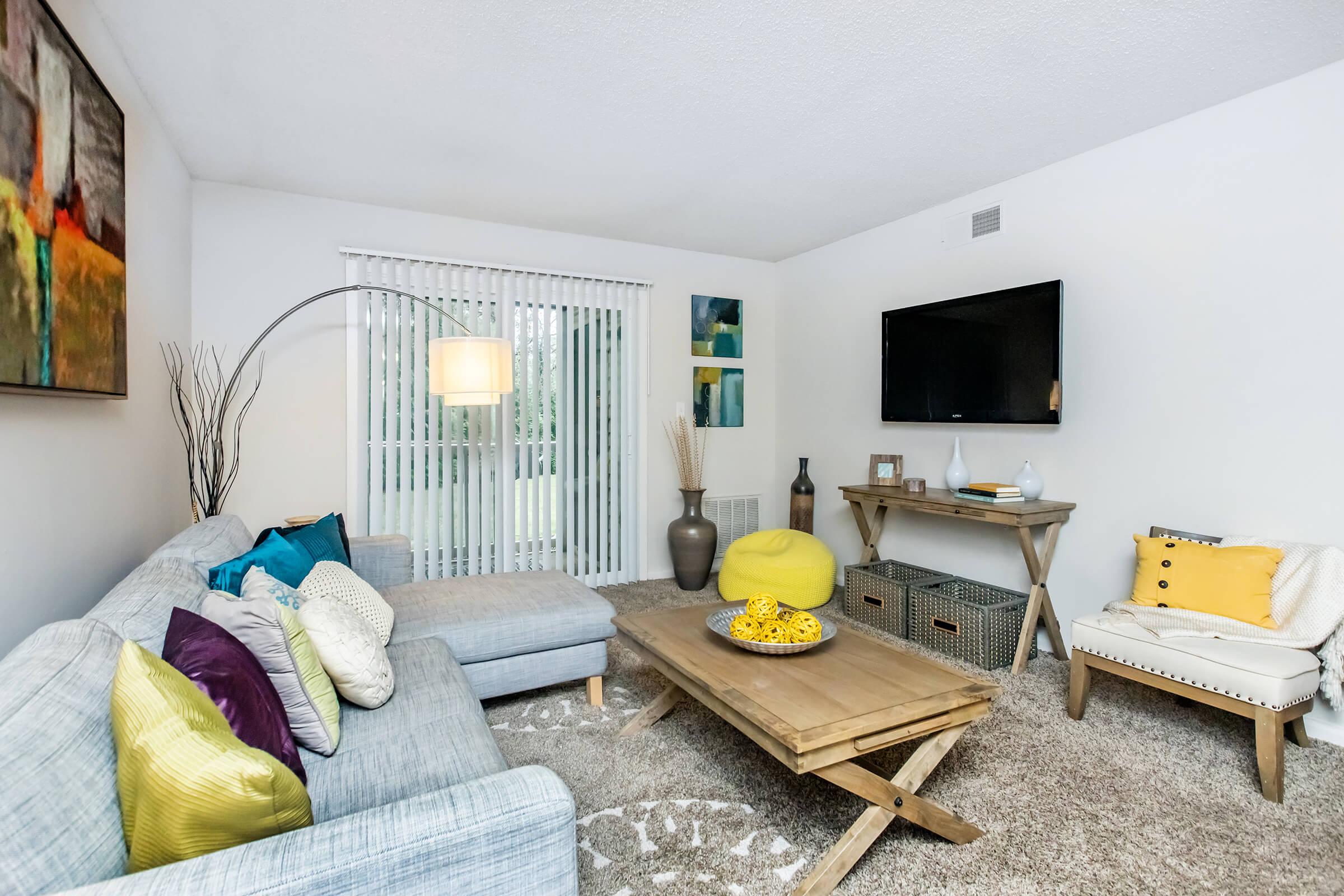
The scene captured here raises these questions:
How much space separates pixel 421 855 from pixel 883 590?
3171 millimetres

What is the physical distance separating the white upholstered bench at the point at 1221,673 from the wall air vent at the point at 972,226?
2.18 metres

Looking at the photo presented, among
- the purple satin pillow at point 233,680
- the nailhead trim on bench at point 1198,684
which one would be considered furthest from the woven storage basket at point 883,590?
the purple satin pillow at point 233,680

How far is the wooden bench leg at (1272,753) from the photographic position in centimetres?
207

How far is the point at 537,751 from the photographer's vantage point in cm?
239

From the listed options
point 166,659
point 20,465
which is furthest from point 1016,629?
point 20,465

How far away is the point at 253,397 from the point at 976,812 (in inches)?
155

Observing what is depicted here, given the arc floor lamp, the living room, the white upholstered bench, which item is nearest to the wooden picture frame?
the living room

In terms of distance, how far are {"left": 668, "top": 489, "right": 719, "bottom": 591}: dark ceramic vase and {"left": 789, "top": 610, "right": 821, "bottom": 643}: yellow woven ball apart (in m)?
2.35

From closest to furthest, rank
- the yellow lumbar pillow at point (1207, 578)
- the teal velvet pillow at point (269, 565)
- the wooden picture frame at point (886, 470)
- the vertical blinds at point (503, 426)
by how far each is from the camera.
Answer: the teal velvet pillow at point (269, 565), the yellow lumbar pillow at point (1207, 578), the vertical blinds at point (503, 426), the wooden picture frame at point (886, 470)

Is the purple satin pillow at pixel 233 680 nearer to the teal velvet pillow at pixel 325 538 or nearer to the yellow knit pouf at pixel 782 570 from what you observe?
the teal velvet pillow at pixel 325 538

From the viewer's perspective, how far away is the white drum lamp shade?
3076 mm

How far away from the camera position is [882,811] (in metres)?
1.75

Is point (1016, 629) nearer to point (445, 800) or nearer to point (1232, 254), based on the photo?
point (1232, 254)

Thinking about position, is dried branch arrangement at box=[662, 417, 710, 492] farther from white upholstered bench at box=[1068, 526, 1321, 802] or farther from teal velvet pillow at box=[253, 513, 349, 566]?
white upholstered bench at box=[1068, 526, 1321, 802]
